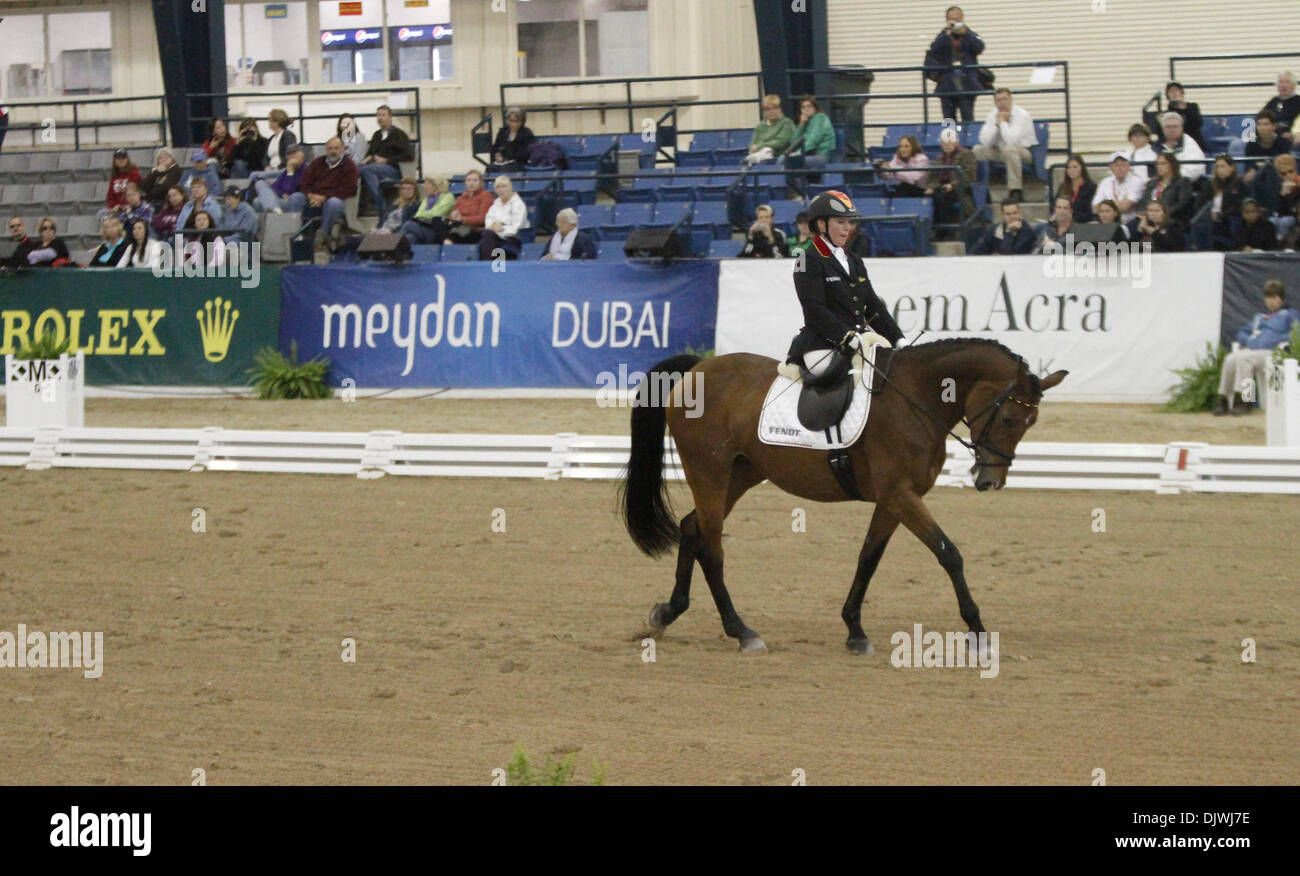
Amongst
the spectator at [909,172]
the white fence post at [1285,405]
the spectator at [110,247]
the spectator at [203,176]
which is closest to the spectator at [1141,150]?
the spectator at [909,172]

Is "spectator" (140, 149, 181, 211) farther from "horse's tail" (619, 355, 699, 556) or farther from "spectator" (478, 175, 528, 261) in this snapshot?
"horse's tail" (619, 355, 699, 556)

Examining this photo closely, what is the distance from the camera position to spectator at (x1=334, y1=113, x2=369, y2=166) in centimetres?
2205

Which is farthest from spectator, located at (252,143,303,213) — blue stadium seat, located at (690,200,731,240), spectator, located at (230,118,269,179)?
blue stadium seat, located at (690,200,731,240)

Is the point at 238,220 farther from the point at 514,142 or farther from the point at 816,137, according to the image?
the point at 816,137

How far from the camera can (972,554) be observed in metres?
10.6

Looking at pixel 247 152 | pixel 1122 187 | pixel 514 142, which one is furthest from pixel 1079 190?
pixel 247 152

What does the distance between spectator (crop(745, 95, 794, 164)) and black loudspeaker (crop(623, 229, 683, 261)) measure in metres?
3.28

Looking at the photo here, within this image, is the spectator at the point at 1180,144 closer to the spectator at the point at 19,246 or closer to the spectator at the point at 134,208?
the spectator at the point at 134,208

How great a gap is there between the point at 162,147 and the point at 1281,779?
22.0 meters

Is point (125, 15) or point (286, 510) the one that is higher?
point (125, 15)

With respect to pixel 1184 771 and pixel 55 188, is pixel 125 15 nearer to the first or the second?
pixel 55 188

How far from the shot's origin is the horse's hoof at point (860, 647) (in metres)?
8.08

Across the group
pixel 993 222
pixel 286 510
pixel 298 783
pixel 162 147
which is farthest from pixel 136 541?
pixel 162 147

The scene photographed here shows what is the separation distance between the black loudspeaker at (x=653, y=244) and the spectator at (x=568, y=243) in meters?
1.00
